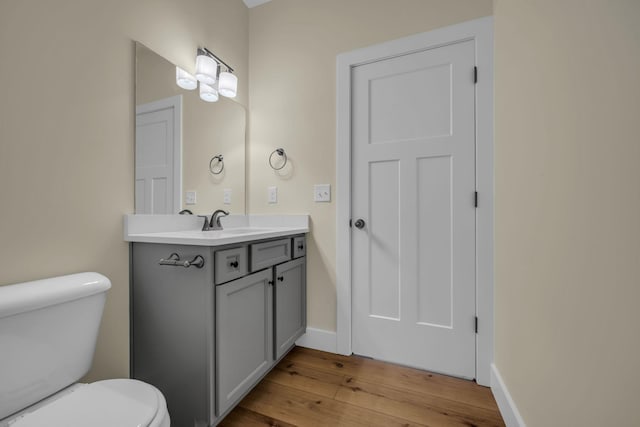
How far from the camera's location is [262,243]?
1459 mm

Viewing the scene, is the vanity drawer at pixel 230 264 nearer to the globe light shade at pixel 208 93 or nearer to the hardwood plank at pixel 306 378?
the hardwood plank at pixel 306 378

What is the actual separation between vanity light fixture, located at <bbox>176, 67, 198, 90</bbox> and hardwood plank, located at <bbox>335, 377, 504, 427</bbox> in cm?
192

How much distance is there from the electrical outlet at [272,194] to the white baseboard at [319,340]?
0.96m

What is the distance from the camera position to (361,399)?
1399mm

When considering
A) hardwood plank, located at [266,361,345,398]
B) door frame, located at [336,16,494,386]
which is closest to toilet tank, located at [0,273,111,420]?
hardwood plank, located at [266,361,345,398]

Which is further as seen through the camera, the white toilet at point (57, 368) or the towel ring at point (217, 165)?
the towel ring at point (217, 165)

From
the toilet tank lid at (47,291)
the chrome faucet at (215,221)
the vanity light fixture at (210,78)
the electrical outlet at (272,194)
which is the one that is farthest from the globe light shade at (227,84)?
the toilet tank lid at (47,291)

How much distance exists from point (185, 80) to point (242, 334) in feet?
4.74

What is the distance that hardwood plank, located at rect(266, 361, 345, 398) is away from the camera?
1.48 metres

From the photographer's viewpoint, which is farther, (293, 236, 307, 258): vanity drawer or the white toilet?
(293, 236, 307, 258): vanity drawer

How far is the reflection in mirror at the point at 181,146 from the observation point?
139cm

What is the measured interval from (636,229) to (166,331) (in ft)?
4.96

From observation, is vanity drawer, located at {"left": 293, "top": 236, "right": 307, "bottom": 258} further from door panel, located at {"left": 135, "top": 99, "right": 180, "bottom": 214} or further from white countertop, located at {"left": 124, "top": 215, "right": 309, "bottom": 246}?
door panel, located at {"left": 135, "top": 99, "right": 180, "bottom": 214}

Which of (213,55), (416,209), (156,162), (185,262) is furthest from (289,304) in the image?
(213,55)
